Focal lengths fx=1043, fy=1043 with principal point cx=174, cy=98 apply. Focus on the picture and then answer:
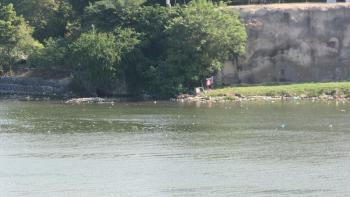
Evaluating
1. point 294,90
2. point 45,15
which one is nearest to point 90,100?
point 294,90

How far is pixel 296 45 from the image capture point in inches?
2982

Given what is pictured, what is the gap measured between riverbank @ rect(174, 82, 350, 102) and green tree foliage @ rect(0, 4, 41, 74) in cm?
1434

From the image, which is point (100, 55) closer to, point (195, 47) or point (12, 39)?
point (195, 47)

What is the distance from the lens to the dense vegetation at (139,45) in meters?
71.1

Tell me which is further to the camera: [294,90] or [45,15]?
[45,15]

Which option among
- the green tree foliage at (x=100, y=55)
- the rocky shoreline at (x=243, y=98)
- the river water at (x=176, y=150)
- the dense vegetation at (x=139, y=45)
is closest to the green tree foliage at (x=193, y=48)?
the dense vegetation at (x=139, y=45)

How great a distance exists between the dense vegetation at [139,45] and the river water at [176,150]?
21.8 feet

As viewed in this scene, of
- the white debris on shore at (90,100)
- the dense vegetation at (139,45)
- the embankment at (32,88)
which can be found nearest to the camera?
the white debris on shore at (90,100)

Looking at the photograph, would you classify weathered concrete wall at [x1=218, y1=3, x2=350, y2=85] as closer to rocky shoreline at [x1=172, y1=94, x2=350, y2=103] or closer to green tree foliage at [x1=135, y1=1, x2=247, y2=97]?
green tree foliage at [x1=135, y1=1, x2=247, y2=97]

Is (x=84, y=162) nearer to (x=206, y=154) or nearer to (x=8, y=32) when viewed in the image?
(x=206, y=154)

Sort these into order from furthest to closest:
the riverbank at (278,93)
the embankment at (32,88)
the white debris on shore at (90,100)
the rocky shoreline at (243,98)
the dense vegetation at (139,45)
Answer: the embankment at (32,88) < the dense vegetation at (139,45) < the riverbank at (278,93) < the white debris on shore at (90,100) < the rocky shoreline at (243,98)

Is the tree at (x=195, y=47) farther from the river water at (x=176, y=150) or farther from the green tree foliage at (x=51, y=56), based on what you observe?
the green tree foliage at (x=51, y=56)

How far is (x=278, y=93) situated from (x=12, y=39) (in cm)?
2078

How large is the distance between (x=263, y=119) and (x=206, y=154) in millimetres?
13788
